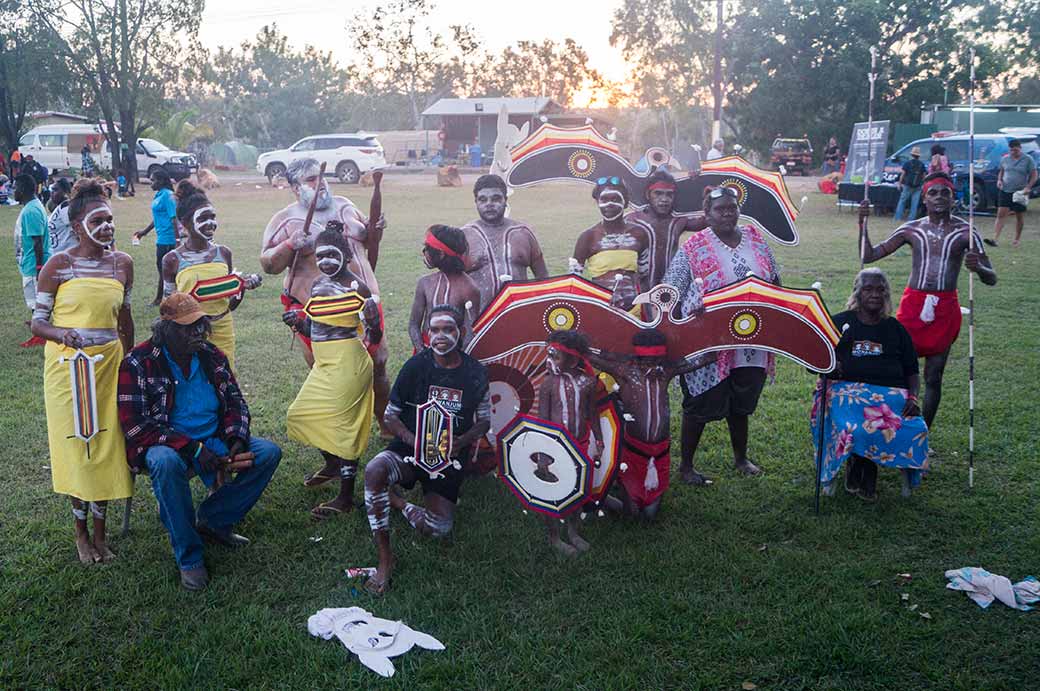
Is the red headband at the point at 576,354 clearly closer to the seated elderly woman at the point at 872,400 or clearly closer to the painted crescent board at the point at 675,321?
the painted crescent board at the point at 675,321

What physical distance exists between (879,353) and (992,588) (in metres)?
1.66

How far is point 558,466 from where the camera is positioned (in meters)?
4.74

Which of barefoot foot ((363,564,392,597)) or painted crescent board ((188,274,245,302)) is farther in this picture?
painted crescent board ((188,274,245,302))

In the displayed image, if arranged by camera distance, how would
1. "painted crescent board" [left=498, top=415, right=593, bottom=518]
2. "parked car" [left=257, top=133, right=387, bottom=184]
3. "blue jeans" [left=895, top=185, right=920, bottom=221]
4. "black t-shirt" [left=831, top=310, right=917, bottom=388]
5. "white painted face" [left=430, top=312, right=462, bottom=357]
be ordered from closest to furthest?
1. "painted crescent board" [left=498, top=415, right=593, bottom=518]
2. "white painted face" [left=430, top=312, right=462, bottom=357]
3. "black t-shirt" [left=831, top=310, right=917, bottom=388]
4. "blue jeans" [left=895, top=185, right=920, bottom=221]
5. "parked car" [left=257, top=133, right=387, bottom=184]

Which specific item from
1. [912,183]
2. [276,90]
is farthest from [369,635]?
[276,90]

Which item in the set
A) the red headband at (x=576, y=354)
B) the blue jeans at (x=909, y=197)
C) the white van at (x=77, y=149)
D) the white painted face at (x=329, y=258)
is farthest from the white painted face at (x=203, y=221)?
the white van at (x=77, y=149)

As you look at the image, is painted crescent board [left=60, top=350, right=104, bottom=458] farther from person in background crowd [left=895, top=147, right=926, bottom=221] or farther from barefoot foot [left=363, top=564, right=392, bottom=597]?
person in background crowd [left=895, top=147, right=926, bottom=221]

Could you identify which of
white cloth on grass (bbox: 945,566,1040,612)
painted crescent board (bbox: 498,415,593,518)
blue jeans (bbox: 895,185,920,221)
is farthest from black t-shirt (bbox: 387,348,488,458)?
blue jeans (bbox: 895,185,920,221)

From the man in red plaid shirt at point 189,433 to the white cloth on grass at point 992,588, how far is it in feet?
12.5

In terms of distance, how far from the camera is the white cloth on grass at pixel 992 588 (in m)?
4.45

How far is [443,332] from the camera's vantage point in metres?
4.95

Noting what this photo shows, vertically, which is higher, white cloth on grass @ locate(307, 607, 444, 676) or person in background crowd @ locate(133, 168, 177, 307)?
person in background crowd @ locate(133, 168, 177, 307)

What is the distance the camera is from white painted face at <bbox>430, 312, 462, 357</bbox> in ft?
16.2

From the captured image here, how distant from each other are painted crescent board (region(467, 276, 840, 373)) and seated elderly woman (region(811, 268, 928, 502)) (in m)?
0.61
